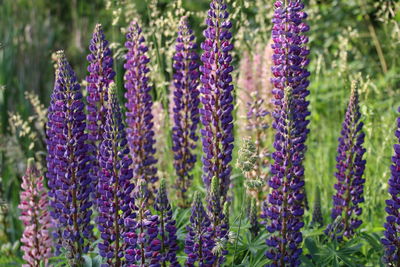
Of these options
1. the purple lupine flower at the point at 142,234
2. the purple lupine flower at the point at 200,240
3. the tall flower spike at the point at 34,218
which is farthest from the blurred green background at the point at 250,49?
the purple lupine flower at the point at 200,240

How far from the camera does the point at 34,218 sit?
3461 mm

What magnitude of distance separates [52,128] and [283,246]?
Result: 1.34 meters

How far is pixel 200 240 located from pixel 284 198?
1.68 ft

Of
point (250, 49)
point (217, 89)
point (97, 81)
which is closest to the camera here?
point (217, 89)

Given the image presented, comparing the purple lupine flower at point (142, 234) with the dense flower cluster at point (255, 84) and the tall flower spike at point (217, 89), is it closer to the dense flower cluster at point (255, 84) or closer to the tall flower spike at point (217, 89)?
the tall flower spike at point (217, 89)

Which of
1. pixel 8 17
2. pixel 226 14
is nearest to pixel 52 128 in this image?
pixel 226 14

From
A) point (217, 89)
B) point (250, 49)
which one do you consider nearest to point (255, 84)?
point (250, 49)

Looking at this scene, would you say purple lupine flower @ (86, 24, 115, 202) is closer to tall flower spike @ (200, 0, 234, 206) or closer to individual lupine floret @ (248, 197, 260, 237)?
tall flower spike @ (200, 0, 234, 206)

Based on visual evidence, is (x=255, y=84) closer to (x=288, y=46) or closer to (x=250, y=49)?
(x=250, y=49)

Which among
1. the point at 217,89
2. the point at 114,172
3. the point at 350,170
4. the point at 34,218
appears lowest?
the point at 34,218

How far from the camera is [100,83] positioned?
343 cm

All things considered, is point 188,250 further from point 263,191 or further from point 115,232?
point 263,191

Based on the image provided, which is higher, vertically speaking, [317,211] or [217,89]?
[217,89]

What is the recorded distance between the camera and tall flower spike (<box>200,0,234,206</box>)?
10.5 feet
